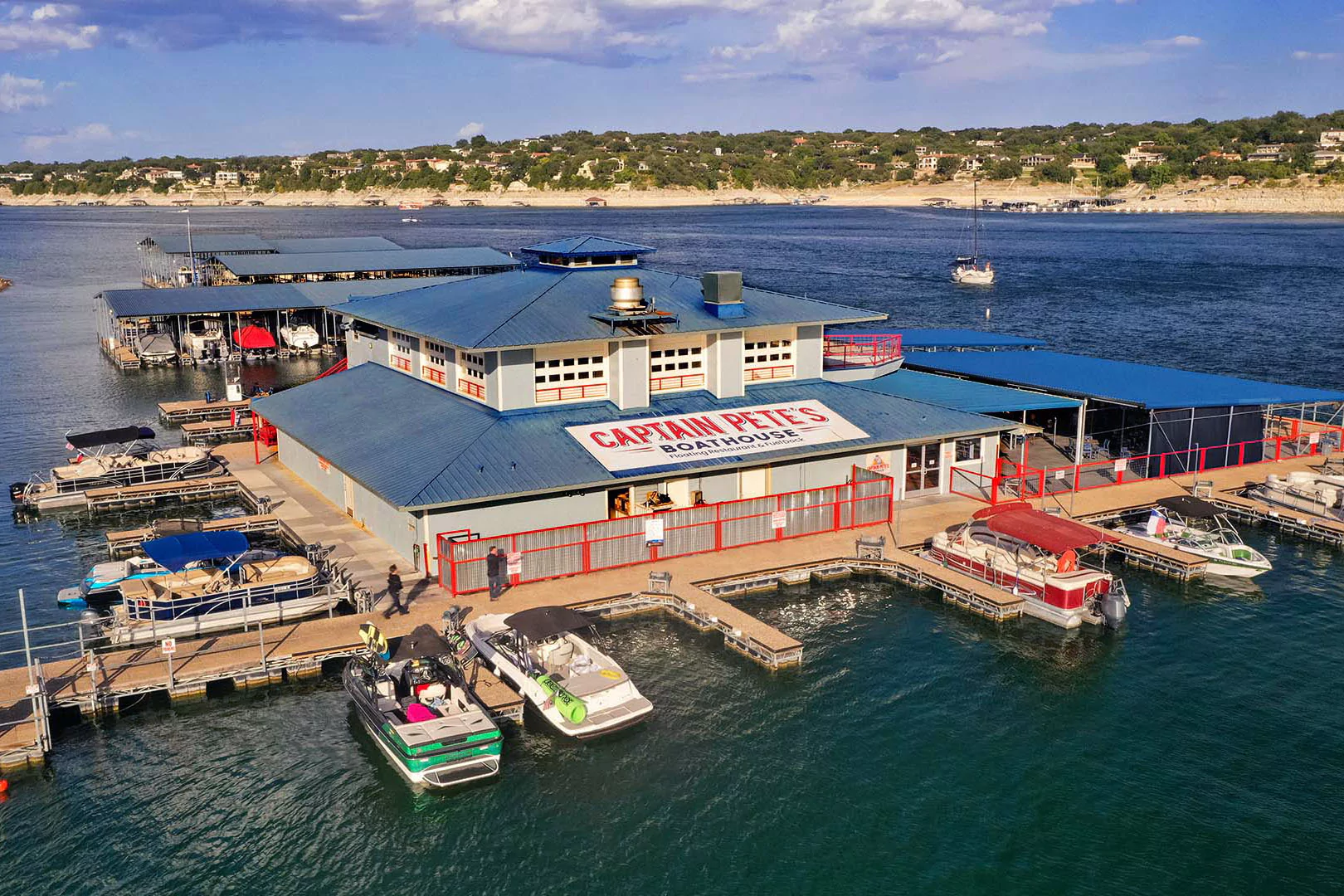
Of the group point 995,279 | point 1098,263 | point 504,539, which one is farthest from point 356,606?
point 1098,263

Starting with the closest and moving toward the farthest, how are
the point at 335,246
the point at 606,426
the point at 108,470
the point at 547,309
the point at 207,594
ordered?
the point at 207,594, the point at 606,426, the point at 547,309, the point at 108,470, the point at 335,246

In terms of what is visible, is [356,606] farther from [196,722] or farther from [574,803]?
[574,803]

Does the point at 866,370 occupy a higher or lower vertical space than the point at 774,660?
higher

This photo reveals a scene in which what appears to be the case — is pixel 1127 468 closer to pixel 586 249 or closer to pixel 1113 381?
pixel 1113 381

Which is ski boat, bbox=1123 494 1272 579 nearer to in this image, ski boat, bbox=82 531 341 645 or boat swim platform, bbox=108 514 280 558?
ski boat, bbox=82 531 341 645

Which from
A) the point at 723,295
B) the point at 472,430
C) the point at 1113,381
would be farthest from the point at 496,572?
the point at 1113,381

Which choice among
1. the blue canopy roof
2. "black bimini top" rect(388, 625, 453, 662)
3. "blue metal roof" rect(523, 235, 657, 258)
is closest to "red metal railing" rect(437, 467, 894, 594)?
"black bimini top" rect(388, 625, 453, 662)

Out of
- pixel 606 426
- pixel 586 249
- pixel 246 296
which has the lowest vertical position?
pixel 606 426
